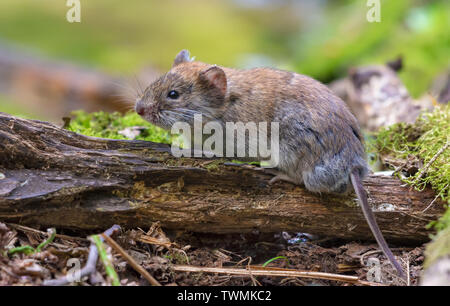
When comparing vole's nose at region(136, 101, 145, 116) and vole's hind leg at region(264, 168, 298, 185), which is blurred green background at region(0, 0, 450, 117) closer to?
vole's nose at region(136, 101, 145, 116)

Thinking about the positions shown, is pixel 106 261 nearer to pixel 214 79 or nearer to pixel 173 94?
pixel 173 94

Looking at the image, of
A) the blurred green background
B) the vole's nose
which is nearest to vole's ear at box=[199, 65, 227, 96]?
the vole's nose

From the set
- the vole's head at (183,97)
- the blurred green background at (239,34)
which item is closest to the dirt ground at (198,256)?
the vole's head at (183,97)

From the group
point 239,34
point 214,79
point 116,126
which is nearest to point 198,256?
point 214,79

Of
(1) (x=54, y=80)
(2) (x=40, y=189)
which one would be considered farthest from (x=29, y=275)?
(1) (x=54, y=80)

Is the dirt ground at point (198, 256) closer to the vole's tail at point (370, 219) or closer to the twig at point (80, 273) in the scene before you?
the twig at point (80, 273)
